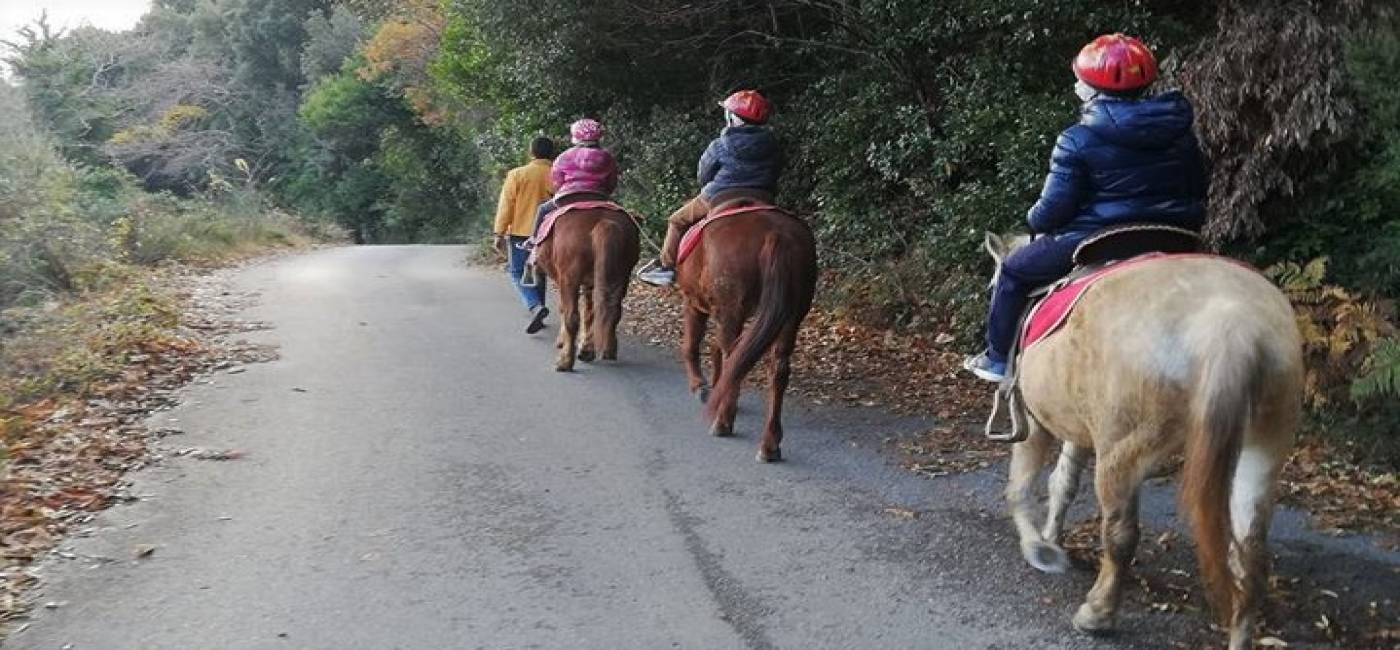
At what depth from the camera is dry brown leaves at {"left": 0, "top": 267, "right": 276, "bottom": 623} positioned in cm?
574

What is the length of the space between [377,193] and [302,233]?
967cm

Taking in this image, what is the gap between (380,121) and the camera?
137ft

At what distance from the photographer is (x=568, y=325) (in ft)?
33.2

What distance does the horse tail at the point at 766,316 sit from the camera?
6.98 meters

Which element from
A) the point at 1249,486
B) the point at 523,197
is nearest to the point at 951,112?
the point at 523,197

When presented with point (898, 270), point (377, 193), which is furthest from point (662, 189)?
point (377, 193)

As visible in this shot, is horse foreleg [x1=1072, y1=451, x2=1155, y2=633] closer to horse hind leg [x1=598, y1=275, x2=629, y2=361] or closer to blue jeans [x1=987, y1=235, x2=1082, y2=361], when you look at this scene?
blue jeans [x1=987, y1=235, x2=1082, y2=361]

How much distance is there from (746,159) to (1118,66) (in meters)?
3.35

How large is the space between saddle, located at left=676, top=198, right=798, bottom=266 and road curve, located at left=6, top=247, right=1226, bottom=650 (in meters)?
1.29

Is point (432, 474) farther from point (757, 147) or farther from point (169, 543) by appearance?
point (757, 147)

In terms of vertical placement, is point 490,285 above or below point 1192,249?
below

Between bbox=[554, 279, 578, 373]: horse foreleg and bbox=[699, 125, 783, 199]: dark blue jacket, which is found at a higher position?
bbox=[699, 125, 783, 199]: dark blue jacket

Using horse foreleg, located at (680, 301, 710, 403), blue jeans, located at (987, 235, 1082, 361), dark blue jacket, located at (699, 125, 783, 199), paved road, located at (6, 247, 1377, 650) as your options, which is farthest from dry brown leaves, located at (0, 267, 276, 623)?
blue jeans, located at (987, 235, 1082, 361)

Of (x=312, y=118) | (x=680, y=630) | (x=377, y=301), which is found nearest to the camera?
(x=680, y=630)
